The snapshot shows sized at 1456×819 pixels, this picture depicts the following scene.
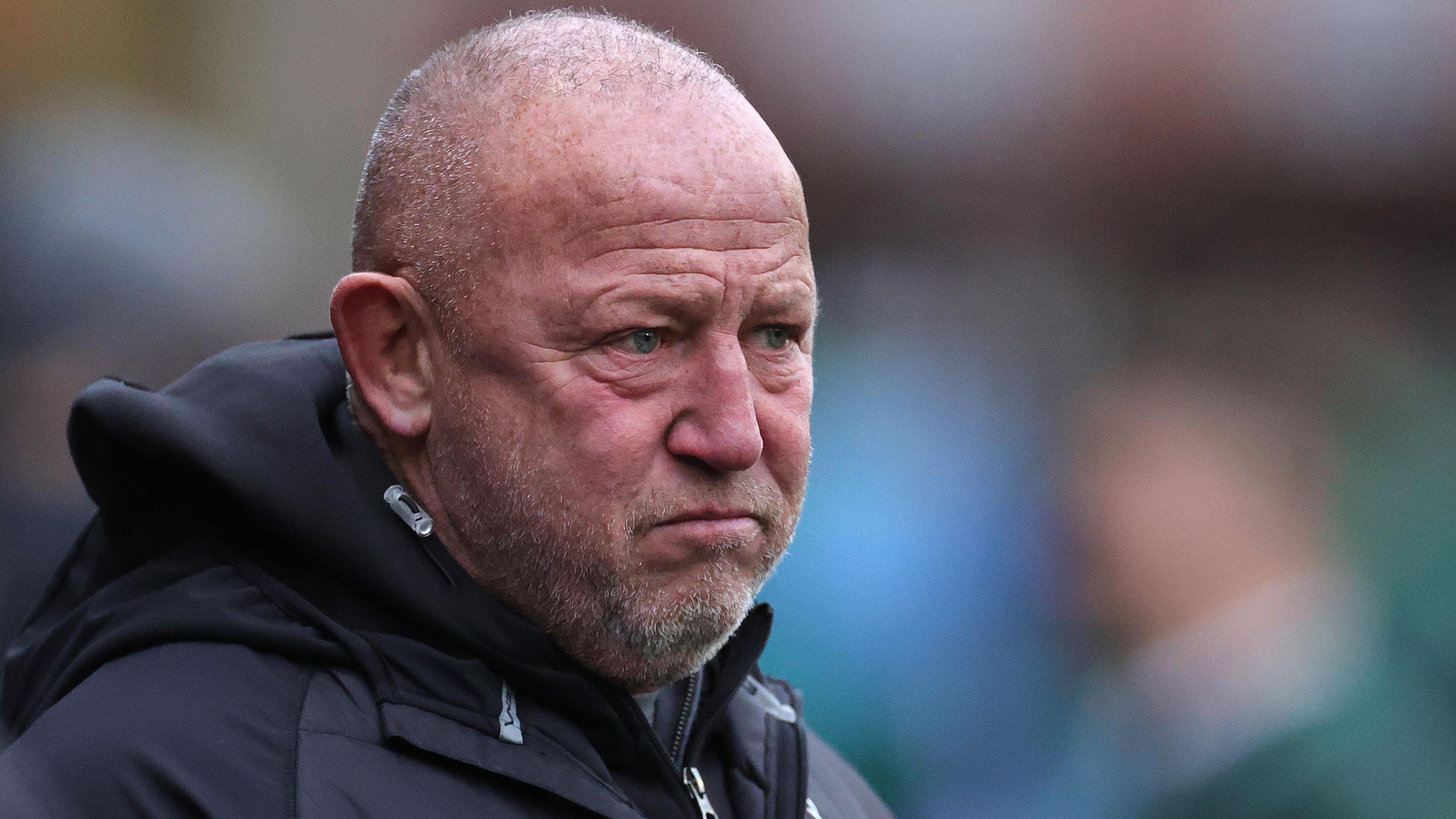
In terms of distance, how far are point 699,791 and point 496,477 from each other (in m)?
0.53

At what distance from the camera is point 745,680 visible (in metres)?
2.20

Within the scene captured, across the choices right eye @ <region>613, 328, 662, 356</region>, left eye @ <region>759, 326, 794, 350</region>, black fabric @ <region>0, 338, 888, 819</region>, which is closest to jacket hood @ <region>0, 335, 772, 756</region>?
black fabric @ <region>0, 338, 888, 819</region>

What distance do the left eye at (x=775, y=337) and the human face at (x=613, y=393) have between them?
0.08m

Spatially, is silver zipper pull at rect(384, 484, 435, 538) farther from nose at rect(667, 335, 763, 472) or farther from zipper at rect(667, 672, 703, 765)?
zipper at rect(667, 672, 703, 765)

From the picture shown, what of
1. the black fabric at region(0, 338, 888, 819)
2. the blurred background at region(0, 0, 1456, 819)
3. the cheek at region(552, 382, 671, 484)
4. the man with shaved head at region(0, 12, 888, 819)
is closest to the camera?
the black fabric at region(0, 338, 888, 819)

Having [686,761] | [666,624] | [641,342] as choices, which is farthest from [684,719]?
[641,342]

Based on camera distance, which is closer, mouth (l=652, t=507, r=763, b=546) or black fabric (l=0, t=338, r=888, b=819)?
black fabric (l=0, t=338, r=888, b=819)

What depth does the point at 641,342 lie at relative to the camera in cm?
186

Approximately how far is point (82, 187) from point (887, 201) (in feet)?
9.49

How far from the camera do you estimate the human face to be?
183 centimetres

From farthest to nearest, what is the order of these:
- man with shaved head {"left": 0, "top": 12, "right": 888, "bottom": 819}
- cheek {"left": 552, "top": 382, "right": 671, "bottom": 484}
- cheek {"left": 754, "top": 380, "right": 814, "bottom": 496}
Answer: cheek {"left": 754, "top": 380, "right": 814, "bottom": 496} → cheek {"left": 552, "top": 382, "right": 671, "bottom": 484} → man with shaved head {"left": 0, "top": 12, "right": 888, "bottom": 819}

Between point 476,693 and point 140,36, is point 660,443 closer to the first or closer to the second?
point 476,693

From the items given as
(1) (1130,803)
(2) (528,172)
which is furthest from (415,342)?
(1) (1130,803)

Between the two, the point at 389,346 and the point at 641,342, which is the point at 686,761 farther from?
the point at 389,346
